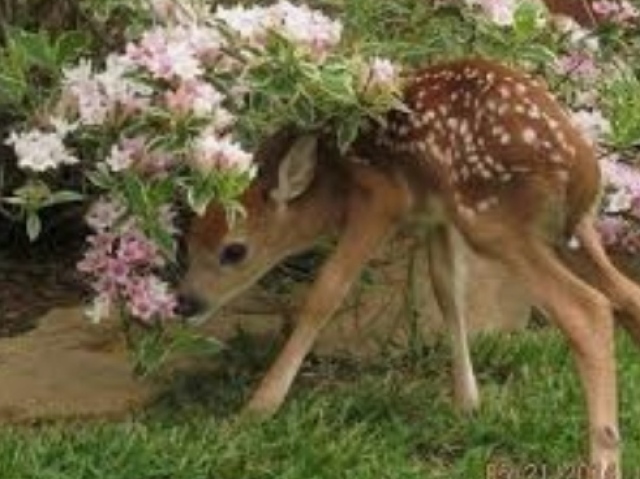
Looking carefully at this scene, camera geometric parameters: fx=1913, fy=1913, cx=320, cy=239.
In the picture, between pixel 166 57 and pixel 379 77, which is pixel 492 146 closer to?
pixel 379 77

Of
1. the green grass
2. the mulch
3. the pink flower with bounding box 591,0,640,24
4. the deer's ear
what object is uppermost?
the pink flower with bounding box 591,0,640,24

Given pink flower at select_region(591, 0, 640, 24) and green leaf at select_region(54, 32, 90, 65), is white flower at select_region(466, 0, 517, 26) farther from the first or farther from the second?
green leaf at select_region(54, 32, 90, 65)

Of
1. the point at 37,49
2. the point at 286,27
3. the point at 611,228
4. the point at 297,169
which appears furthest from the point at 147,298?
the point at 611,228

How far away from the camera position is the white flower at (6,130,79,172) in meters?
5.48

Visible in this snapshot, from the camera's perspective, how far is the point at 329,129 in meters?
6.25

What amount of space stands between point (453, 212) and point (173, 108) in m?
1.08

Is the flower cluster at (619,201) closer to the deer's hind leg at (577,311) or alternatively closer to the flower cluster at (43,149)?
the deer's hind leg at (577,311)

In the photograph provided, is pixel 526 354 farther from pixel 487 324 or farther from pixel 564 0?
pixel 564 0

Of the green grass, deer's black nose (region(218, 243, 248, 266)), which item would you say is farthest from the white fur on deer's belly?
the green grass

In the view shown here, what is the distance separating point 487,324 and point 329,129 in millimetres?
1451

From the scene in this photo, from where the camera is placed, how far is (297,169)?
6.38 meters

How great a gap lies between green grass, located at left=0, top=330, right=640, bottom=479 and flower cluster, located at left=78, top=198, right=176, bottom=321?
1.23ft

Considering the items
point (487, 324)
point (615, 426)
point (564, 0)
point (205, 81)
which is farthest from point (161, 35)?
point (564, 0)

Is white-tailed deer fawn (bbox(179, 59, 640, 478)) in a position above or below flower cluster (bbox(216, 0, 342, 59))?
below
